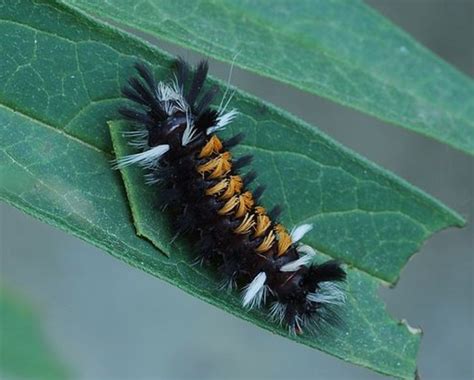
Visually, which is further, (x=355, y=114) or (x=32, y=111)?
(x=355, y=114)

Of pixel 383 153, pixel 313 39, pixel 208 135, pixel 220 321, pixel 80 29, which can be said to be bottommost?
pixel 220 321

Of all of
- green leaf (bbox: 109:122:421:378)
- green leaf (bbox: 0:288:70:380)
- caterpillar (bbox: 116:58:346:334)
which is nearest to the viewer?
green leaf (bbox: 109:122:421:378)

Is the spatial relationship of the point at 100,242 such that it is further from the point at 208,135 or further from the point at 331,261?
the point at 331,261

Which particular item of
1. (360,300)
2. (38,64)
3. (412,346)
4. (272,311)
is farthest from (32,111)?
(412,346)

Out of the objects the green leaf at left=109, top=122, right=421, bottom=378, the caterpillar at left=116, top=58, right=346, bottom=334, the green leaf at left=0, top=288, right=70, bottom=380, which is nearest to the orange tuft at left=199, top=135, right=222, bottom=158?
the caterpillar at left=116, top=58, right=346, bottom=334

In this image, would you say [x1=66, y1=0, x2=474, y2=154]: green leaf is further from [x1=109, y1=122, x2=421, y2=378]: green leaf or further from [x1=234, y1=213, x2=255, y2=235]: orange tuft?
[x1=234, y1=213, x2=255, y2=235]: orange tuft

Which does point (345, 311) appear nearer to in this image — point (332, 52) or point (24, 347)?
point (332, 52)
